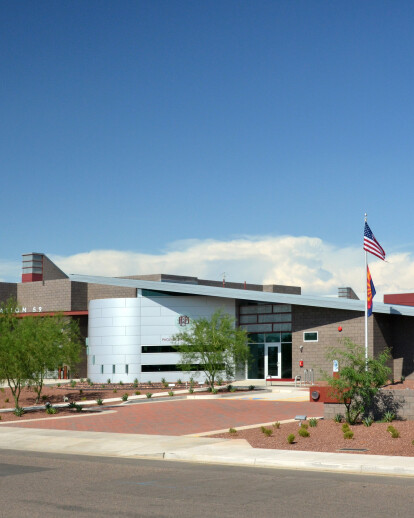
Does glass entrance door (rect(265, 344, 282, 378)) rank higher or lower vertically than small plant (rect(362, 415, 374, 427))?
higher

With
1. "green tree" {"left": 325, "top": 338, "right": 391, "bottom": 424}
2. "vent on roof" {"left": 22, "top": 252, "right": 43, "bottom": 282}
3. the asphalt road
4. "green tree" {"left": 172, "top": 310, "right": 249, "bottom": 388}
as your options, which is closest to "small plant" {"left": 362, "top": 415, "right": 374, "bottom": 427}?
"green tree" {"left": 325, "top": 338, "right": 391, "bottom": 424}

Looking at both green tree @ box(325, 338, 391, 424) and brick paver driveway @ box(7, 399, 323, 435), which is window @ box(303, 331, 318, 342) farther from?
green tree @ box(325, 338, 391, 424)

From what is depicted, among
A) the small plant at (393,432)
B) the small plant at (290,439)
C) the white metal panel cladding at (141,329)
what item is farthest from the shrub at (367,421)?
the white metal panel cladding at (141,329)

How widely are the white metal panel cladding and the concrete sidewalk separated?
2525 cm

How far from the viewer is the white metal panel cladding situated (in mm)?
48250

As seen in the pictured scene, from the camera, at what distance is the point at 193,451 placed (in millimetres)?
17578

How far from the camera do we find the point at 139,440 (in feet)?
65.9

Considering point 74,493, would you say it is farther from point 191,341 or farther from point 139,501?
point 191,341

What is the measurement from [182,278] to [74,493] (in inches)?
1952

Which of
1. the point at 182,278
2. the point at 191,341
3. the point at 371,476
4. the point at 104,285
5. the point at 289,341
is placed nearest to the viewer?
the point at 371,476

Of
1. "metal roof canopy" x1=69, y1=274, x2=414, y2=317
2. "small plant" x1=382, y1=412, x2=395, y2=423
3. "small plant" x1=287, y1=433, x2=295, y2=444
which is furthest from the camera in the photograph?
"metal roof canopy" x1=69, y1=274, x2=414, y2=317

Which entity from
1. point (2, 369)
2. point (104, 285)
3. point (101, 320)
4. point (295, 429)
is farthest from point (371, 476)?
point (104, 285)

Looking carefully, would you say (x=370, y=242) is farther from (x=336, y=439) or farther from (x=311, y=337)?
(x=336, y=439)

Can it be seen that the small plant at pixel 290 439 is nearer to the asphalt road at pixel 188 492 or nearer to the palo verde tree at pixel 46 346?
the asphalt road at pixel 188 492
